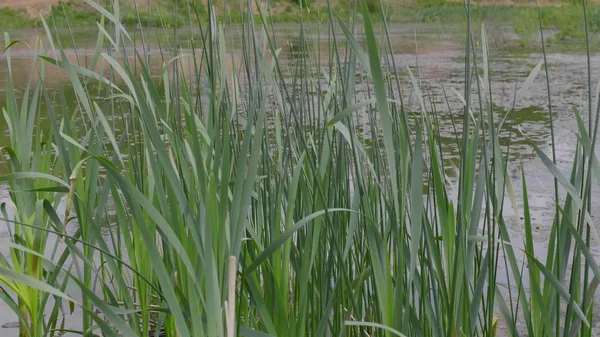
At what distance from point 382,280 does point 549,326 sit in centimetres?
19

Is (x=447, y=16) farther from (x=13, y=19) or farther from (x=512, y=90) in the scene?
(x=512, y=90)

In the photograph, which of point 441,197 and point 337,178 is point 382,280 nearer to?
point 441,197

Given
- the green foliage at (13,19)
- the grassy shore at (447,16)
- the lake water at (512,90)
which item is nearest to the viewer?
the lake water at (512,90)

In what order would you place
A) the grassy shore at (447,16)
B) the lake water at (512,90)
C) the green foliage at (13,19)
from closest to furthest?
1. the lake water at (512,90)
2. the grassy shore at (447,16)
3. the green foliage at (13,19)

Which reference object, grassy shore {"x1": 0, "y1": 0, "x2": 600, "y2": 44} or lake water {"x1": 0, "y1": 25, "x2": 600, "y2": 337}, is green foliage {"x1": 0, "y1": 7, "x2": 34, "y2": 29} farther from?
lake water {"x1": 0, "y1": 25, "x2": 600, "y2": 337}

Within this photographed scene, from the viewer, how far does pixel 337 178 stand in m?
1.14

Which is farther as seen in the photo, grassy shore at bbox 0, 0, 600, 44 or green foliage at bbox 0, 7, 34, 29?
green foliage at bbox 0, 7, 34, 29

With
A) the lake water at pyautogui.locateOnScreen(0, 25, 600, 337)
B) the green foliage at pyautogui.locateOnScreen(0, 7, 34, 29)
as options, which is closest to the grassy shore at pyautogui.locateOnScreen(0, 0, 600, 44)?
the green foliage at pyautogui.locateOnScreen(0, 7, 34, 29)

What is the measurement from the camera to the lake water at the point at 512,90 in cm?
223

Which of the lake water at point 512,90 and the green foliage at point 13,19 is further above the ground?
the green foliage at point 13,19

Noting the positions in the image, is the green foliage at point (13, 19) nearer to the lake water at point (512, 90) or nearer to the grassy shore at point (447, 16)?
the grassy shore at point (447, 16)

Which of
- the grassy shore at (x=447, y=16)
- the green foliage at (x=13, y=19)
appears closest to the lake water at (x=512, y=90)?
the grassy shore at (x=447, y=16)

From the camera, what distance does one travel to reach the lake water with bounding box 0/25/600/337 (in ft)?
7.32

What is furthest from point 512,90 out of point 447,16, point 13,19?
point 13,19
